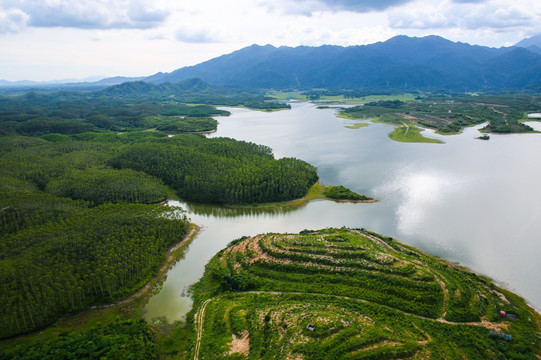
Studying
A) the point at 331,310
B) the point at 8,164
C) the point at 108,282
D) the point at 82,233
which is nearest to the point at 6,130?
the point at 8,164

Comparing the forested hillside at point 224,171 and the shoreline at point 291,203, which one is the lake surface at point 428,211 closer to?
the shoreline at point 291,203

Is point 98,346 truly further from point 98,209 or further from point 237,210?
point 237,210

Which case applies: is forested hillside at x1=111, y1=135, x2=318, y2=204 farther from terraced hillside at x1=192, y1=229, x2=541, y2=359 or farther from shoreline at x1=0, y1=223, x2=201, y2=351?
shoreline at x1=0, y1=223, x2=201, y2=351

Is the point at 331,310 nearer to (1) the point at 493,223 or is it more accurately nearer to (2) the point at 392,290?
(2) the point at 392,290

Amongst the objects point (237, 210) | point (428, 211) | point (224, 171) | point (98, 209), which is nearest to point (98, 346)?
point (98, 209)

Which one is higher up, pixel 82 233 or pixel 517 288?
pixel 82 233

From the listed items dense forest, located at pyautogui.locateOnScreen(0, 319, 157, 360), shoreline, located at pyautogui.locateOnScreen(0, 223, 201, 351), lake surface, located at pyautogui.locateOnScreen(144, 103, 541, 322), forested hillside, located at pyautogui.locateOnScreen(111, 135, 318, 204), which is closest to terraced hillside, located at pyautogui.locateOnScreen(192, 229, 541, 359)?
lake surface, located at pyautogui.locateOnScreen(144, 103, 541, 322)
